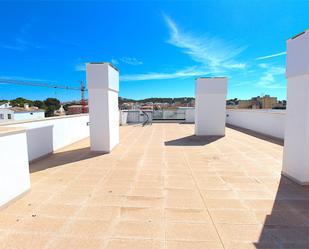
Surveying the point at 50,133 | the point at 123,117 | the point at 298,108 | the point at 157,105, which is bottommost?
the point at 50,133

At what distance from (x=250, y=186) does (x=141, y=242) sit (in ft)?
6.85

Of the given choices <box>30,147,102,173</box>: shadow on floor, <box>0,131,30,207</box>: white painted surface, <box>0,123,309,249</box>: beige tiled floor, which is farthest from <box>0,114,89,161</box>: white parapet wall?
<box>0,131,30,207</box>: white painted surface

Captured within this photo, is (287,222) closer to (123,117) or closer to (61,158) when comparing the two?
(61,158)

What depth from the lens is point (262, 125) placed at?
7.92m

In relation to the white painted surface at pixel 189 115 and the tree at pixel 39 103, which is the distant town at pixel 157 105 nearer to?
the white painted surface at pixel 189 115

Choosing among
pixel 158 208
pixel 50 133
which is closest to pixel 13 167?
pixel 158 208

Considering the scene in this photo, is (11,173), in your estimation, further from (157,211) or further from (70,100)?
(70,100)

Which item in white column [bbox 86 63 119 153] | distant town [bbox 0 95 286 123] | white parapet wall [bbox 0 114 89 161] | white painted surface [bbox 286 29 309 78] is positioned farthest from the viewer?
distant town [bbox 0 95 286 123]

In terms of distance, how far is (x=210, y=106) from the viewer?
772 centimetres

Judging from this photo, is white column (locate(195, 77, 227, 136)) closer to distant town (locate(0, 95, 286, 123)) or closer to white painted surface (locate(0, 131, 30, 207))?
white painted surface (locate(0, 131, 30, 207))

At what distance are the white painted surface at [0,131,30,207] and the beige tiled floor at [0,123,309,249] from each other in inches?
6.6

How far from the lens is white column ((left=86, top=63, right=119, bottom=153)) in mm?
4645

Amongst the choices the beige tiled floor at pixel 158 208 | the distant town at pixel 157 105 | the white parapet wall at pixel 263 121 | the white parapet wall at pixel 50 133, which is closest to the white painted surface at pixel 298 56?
the beige tiled floor at pixel 158 208

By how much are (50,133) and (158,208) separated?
413 cm
